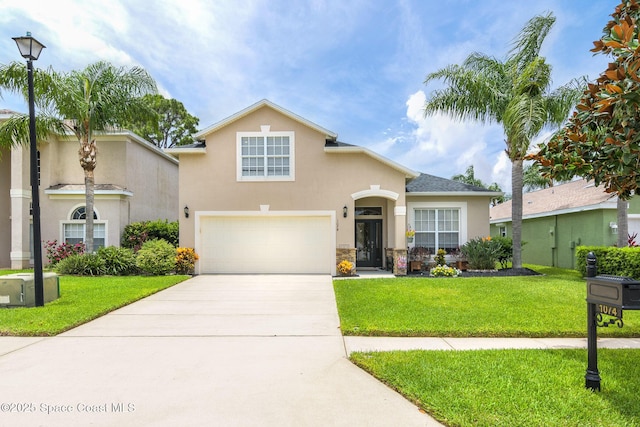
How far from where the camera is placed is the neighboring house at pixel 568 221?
1452cm

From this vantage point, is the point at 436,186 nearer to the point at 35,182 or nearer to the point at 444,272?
the point at 444,272

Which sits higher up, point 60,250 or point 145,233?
point 145,233

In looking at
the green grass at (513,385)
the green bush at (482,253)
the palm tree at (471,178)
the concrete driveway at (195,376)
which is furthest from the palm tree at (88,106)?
the palm tree at (471,178)

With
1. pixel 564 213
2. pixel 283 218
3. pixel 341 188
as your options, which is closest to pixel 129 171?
pixel 283 218

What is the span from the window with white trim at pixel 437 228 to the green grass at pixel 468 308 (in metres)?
3.62

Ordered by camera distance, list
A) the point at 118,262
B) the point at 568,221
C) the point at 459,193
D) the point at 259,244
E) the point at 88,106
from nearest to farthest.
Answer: the point at 118,262 < the point at 88,106 < the point at 259,244 < the point at 459,193 < the point at 568,221

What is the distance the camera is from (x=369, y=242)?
52.3 feet

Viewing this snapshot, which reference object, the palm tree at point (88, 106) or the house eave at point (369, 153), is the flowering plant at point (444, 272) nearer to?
the house eave at point (369, 153)

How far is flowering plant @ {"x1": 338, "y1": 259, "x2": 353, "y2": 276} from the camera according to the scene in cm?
1337

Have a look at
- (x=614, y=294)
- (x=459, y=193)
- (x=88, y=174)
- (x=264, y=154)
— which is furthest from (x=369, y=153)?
(x=88, y=174)

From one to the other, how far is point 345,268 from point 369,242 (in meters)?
3.00

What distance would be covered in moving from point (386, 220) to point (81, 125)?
516 inches

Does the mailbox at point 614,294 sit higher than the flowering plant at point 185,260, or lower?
higher

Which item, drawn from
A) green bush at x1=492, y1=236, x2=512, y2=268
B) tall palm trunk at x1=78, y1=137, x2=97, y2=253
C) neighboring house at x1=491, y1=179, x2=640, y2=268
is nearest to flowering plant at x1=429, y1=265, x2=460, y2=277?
green bush at x1=492, y1=236, x2=512, y2=268
